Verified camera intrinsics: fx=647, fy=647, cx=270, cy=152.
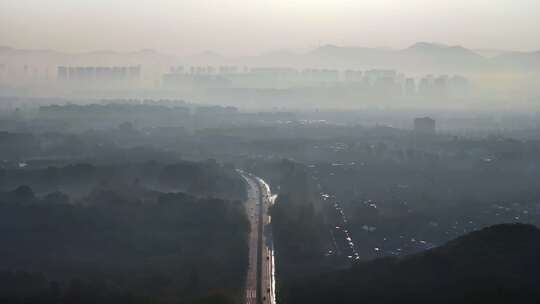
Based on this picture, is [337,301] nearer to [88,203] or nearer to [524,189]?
[88,203]

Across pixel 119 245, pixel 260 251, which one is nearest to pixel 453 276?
pixel 260 251

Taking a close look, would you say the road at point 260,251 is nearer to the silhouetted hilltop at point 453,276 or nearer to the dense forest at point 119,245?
the dense forest at point 119,245

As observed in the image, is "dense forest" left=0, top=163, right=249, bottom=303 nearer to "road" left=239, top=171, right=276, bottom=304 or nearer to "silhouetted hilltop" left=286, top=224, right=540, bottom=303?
"road" left=239, top=171, right=276, bottom=304

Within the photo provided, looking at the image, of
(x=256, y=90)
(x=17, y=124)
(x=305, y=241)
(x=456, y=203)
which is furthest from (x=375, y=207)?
(x=256, y=90)

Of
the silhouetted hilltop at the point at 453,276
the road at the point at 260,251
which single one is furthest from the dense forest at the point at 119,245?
the silhouetted hilltop at the point at 453,276

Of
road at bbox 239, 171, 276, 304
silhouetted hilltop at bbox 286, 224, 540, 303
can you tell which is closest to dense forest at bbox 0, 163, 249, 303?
road at bbox 239, 171, 276, 304

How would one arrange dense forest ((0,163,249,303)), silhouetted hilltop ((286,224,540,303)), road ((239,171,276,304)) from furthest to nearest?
road ((239,171,276,304)) < dense forest ((0,163,249,303)) < silhouetted hilltop ((286,224,540,303))

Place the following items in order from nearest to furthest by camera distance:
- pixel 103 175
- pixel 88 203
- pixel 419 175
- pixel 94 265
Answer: pixel 94 265 < pixel 88 203 < pixel 103 175 < pixel 419 175
